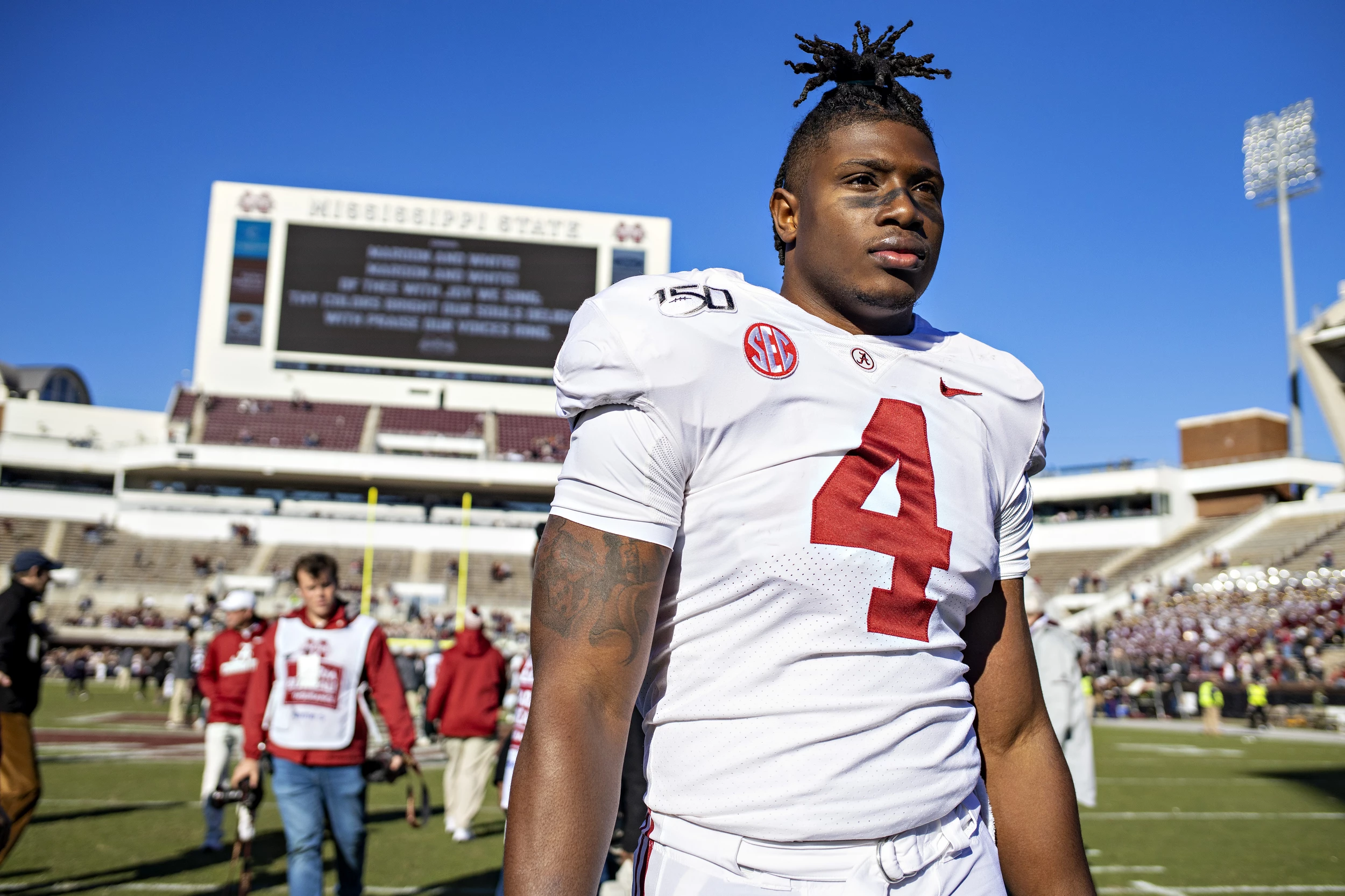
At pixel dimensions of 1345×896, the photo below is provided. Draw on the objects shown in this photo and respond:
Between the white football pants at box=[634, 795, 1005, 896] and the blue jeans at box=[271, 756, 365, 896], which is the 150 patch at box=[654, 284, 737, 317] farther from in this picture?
the blue jeans at box=[271, 756, 365, 896]

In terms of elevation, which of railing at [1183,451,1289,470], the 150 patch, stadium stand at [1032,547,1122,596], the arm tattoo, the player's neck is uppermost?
railing at [1183,451,1289,470]

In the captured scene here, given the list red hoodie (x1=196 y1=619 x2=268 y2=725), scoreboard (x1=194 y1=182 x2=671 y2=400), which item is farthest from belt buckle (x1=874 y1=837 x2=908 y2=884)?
scoreboard (x1=194 y1=182 x2=671 y2=400)

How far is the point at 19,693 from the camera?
247 inches

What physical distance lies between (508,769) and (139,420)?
53198 mm

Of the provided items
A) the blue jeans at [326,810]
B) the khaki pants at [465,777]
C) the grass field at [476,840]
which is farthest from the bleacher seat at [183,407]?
the blue jeans at [326,810]

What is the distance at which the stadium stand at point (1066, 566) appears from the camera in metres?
40.6

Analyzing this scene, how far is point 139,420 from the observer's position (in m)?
52.7

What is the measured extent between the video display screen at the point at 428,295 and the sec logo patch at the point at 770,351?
4506cm

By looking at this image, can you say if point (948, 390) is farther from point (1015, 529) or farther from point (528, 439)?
point (528, 439)

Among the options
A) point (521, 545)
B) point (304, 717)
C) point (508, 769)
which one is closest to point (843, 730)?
point (304, 717)

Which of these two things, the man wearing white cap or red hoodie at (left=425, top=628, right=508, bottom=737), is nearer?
the man wearing white cap

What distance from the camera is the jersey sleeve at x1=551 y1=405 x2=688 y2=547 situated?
136 centimetres

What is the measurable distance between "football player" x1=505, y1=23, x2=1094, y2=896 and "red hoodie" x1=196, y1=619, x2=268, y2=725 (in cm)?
733

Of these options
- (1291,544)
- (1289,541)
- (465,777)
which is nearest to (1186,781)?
(465,777)
